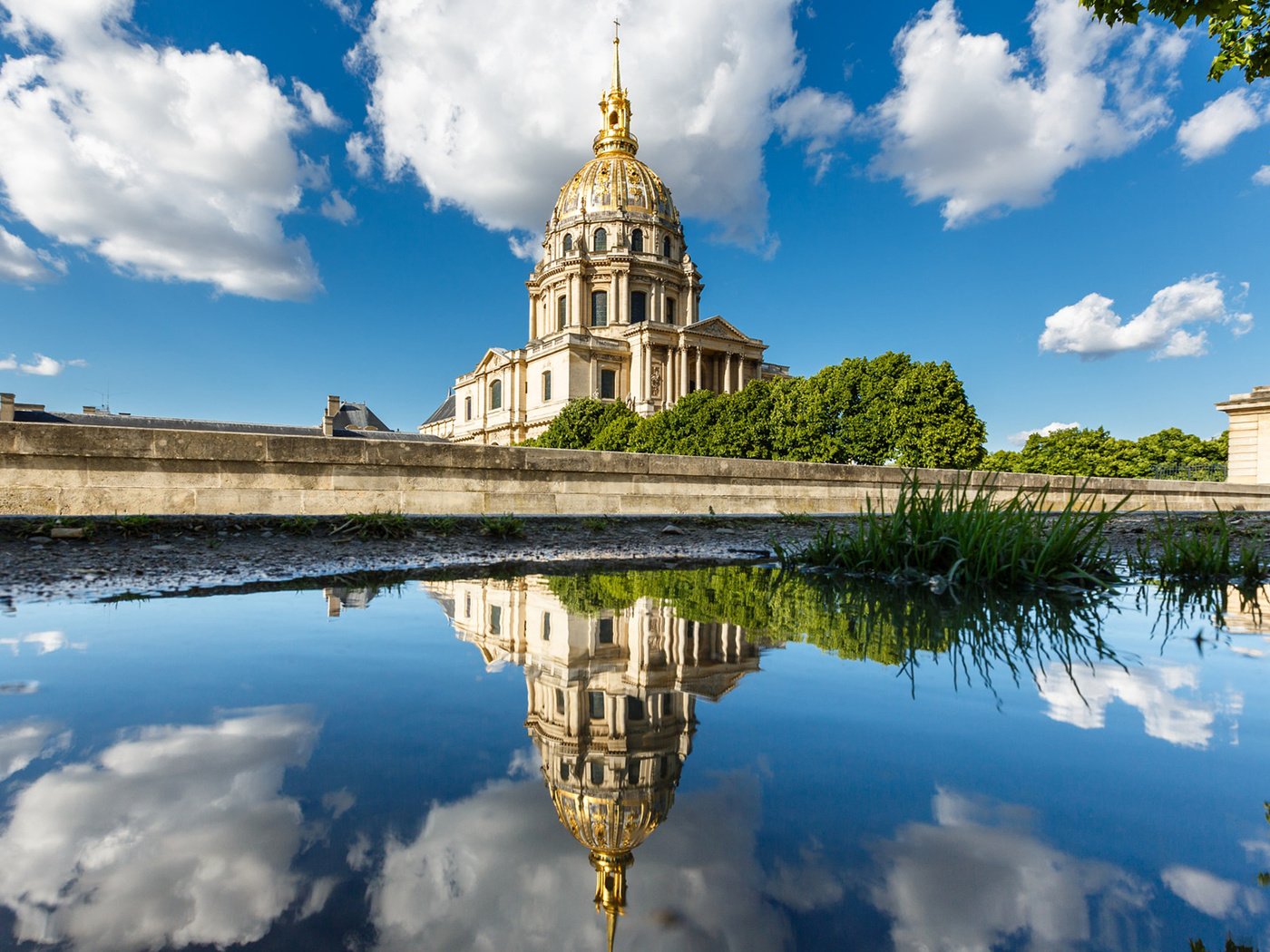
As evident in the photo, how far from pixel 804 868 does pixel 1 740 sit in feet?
5.08

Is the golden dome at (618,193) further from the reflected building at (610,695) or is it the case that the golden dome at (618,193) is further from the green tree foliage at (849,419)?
the reflected building at (610,695)

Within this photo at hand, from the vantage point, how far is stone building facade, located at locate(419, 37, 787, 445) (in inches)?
2173

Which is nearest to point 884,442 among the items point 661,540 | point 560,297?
point 661,540

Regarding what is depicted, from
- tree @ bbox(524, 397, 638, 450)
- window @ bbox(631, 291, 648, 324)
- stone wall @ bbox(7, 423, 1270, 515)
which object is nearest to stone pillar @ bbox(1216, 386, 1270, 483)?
stone wall @ bbox(7, 423, 1270, 515)

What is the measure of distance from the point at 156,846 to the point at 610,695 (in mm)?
922

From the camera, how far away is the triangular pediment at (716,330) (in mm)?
54750

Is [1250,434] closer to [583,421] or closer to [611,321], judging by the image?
[583,421]

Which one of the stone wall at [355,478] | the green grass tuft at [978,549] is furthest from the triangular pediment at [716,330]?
the green grass tuft at [978,549]

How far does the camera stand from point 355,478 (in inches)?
259

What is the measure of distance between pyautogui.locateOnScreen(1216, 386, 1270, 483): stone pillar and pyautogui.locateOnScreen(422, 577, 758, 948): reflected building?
31.1 metres

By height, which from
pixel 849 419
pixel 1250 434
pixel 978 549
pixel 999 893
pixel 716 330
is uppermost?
pixel 716 330

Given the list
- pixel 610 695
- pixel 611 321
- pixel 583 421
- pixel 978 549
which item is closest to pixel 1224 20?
pixel 978 549

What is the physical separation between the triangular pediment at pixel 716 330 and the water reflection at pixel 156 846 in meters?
54.8

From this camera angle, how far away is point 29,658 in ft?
6.42
